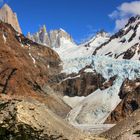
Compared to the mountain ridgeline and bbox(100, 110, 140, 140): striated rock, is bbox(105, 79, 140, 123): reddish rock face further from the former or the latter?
bbox(100, 110, 140, 140): striated rock

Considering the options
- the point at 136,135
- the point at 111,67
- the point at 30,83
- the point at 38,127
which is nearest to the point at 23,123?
the point at 38,127

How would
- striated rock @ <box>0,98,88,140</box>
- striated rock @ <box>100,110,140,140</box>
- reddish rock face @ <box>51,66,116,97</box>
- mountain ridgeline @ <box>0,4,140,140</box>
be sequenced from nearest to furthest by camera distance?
striated rock @ <box>0,98,88,140</box>
striated rock @ <box>100,110,140,140</box>
mountain ridgeline @ <box>0,4,140,140</box>
reddish rock face @ <box>51,66,116,97</box>

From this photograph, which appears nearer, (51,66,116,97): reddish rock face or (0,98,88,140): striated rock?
(0,98,88,140): striated rock

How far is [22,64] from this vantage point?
146750mm

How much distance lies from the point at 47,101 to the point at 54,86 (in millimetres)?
24746

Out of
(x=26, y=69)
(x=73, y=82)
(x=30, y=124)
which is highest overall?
(x=26, y=69)

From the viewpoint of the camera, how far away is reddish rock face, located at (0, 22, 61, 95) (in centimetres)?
13188

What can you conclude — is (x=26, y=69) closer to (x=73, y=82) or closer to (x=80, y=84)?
(x=73, y=82)

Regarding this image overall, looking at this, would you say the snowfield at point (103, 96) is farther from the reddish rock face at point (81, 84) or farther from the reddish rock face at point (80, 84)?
the reddish rock face at point (81, 84)

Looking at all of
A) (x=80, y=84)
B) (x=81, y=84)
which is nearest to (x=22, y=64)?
(x=80, y=84)

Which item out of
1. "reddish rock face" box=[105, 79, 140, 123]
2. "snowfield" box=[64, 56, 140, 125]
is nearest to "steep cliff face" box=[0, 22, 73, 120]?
"snowfield" box=[64, 56, 140, 125]

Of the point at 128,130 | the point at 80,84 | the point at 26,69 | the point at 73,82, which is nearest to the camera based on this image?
the point at 128,130

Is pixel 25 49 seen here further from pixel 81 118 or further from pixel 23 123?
pixel 23 123

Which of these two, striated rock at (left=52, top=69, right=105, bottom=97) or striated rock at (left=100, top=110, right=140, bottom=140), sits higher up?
striated rock at (left=52, top=69, right=105, bottom=97)
